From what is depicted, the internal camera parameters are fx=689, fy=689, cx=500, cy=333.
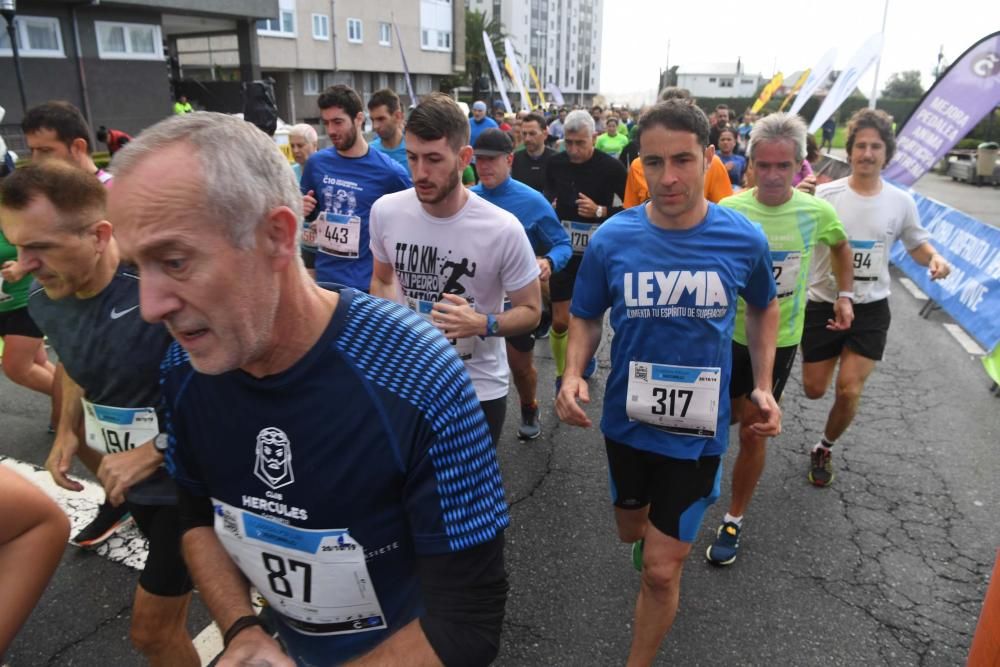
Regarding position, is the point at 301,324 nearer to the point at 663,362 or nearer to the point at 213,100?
the point at 663,362

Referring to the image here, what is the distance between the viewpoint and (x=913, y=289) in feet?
29.2

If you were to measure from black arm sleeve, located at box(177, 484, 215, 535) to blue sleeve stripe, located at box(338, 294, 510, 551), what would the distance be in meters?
0.58

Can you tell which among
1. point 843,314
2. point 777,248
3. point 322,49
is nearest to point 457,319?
point 777,248

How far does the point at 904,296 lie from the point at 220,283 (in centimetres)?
929

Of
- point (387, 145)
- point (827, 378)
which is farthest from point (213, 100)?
point (827, 378)

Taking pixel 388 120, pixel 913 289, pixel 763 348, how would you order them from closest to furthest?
pixel 763 348, pixel 388 120, pixel 913 289

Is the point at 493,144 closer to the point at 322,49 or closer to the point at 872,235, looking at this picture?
the point at 872,235

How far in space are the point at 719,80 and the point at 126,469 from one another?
388 ft

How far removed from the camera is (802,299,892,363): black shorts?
401 centimetres

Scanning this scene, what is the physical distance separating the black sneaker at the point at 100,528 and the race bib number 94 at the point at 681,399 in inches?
103

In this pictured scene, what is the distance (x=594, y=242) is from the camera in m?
2.68

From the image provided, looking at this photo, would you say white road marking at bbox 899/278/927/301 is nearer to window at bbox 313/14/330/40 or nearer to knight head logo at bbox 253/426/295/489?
knight head logo at bbox 253/426/295/489

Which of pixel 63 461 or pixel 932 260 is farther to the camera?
pixel 932 260

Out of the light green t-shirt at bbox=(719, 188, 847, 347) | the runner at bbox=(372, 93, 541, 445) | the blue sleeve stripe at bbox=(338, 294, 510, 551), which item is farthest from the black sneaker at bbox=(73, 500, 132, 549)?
the light green t-shirt at bbox=(719, 188, 847, 347)
